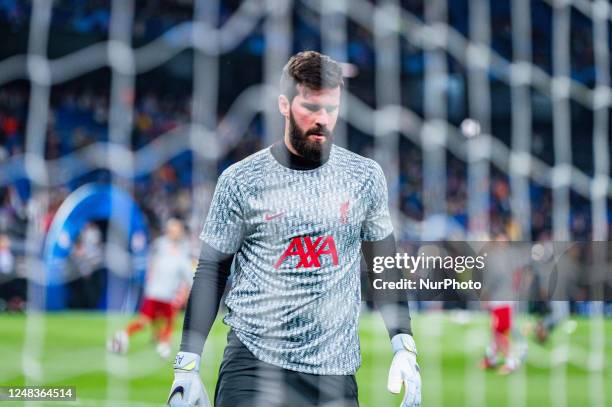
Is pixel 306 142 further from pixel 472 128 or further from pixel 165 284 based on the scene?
pixel 165 284

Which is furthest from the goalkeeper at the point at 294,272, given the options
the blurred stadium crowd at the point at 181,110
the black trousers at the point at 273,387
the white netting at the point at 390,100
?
the blurred stadium crowd at the point at 181,110

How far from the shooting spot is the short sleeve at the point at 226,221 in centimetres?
258

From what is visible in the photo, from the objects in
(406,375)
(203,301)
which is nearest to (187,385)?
(203,301)

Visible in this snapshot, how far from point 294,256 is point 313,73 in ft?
1.54

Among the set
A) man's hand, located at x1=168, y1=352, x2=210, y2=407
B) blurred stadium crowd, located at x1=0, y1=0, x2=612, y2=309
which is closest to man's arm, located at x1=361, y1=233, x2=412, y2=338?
man's hand, located at x1=168, y1=352, x2=210, y2=407

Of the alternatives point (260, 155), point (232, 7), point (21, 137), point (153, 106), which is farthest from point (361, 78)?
point (260, 155)

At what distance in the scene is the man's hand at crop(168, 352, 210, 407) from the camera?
2516 mm

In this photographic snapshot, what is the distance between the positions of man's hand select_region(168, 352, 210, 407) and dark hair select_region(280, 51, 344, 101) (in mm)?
710

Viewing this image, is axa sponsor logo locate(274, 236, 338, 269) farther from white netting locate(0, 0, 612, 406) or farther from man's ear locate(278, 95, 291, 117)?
white netting locate(0, 0, 612, 406)

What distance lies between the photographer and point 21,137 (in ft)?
40.8

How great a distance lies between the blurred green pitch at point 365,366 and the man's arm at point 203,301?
234 cm

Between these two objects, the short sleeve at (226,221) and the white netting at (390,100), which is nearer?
the short sleeve at (226,221)

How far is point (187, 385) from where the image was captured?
99.1 inches

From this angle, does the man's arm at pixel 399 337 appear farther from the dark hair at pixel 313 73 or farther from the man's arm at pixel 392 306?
the dark hair at pixel 313 73
